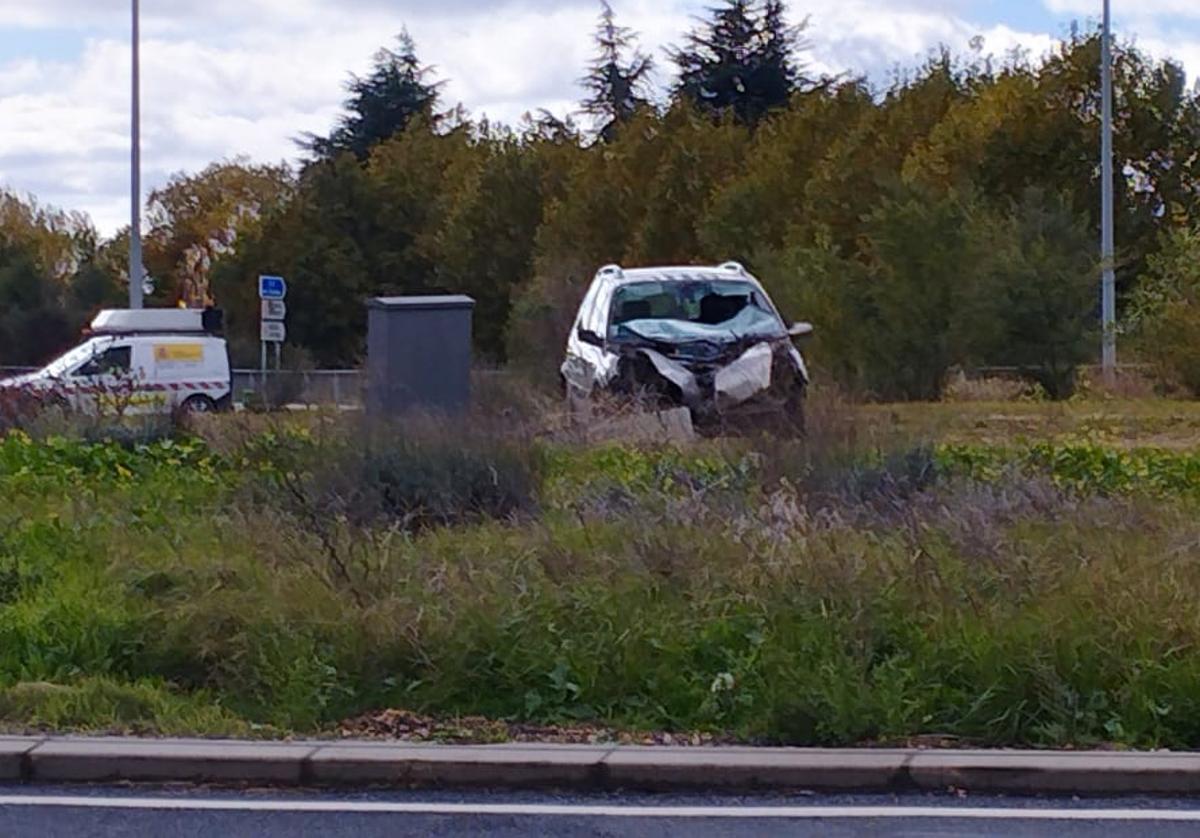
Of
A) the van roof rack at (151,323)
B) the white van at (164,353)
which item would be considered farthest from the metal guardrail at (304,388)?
the van roof rack at (151,323)

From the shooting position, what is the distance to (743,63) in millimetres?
64625

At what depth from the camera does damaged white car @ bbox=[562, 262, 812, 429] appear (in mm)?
18484

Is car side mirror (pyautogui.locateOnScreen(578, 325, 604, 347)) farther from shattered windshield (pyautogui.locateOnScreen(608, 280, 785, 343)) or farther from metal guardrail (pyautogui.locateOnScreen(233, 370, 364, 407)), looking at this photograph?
metal guardrail (pyautogui.locateOnScreen(233, 370, 364, 407))

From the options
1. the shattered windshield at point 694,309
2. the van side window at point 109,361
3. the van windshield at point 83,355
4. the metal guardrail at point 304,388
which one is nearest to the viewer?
the shattered windshield at point 694,309

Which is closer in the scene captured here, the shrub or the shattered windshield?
the shattered windshield

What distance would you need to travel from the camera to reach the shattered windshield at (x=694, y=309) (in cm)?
1956

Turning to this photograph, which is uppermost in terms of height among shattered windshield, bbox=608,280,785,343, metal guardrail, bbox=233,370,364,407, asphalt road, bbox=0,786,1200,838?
shattered windshield, bbox=608,280,785,343

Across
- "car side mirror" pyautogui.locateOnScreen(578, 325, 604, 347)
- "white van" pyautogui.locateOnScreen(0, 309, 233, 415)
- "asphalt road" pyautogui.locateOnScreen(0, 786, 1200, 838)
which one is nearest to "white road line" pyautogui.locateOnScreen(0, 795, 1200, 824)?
"asphalt road" pyautogui.locateOnScreen(0, 786, 1200, 838)

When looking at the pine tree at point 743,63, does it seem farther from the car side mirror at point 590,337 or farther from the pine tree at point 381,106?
the car side mirror at point 590,337

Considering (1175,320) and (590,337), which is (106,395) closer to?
(590,337)

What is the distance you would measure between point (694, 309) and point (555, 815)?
13.2m

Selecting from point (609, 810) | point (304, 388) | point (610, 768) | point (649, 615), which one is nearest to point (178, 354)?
point (304, 388)

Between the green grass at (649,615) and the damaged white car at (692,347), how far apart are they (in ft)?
19.0

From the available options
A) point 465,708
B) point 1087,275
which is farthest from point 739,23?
point 465,708
